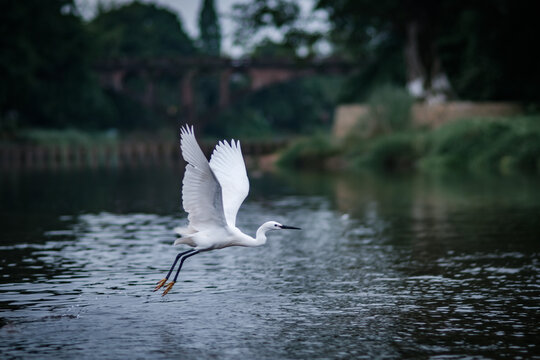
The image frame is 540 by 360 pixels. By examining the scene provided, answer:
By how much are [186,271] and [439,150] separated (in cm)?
2738

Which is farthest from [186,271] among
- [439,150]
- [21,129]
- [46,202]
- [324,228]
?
[21,129]

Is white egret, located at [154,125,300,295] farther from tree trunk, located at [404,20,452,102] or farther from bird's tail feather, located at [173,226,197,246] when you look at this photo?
tree trunk, located at [404,20,452,102]

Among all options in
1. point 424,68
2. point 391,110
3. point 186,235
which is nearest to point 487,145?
point 391,110

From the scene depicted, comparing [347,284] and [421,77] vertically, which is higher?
[421,77]

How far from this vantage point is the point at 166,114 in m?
79.1

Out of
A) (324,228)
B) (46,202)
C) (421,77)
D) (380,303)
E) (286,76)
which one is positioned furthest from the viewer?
(286,76)

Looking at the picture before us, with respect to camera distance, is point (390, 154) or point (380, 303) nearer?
point (380, 303)

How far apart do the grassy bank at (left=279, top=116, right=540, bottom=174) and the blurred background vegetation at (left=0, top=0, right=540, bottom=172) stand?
5cm

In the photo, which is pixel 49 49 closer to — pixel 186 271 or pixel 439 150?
pixel 439 150

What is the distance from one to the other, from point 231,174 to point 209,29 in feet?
321

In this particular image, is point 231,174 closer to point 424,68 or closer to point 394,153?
point 394,153

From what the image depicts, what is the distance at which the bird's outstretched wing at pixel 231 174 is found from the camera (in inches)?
A: 424

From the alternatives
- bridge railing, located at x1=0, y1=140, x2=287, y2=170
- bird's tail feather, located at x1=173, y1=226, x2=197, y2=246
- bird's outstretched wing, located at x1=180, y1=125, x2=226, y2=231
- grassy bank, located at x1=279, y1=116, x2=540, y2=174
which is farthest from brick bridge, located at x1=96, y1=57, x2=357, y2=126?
bird's outstretched wing, located at x1=180, y1=125, x2=226, y2=231

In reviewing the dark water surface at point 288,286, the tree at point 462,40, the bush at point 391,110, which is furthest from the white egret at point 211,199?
the tree at point 462,40
